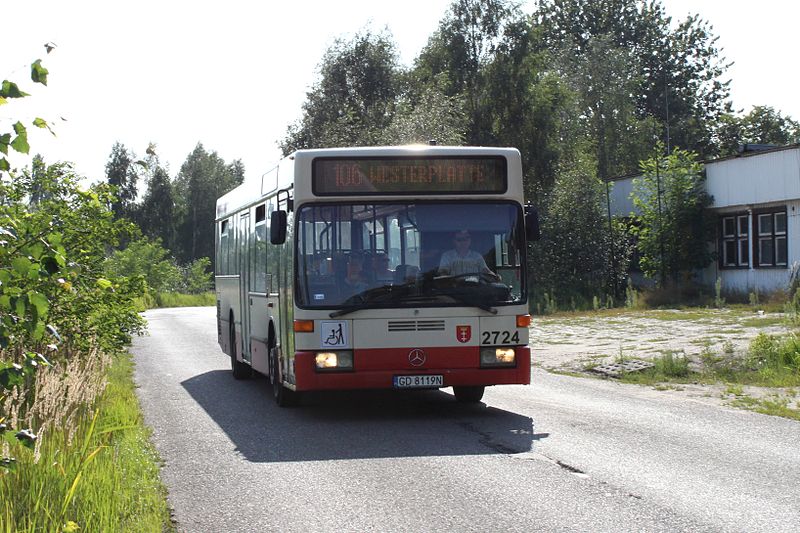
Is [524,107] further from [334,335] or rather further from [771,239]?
[334,335]

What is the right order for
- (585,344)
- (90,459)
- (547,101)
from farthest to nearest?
(547,101)
(585,344)
(90,459)

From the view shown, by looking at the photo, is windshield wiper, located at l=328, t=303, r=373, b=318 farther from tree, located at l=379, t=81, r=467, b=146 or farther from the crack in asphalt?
tree, located at l=379, t=81, r=467, b=146

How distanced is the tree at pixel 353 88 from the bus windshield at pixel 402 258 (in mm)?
53364

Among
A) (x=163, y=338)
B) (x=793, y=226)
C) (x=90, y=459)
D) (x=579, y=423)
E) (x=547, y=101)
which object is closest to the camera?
(x=90, y=459)

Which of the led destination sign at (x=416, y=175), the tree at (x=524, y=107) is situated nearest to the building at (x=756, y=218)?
the tree at (x=524, y=107)

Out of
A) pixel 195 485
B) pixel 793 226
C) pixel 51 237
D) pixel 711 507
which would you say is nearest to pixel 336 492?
pixel 195 485

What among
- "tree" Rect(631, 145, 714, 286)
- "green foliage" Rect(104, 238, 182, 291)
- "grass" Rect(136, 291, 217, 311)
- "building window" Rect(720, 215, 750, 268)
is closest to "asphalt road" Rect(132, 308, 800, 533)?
"building window" Rect(720, 215, 750, 268)

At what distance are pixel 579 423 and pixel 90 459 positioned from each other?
6.11 metres

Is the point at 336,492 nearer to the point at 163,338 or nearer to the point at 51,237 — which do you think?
the point at 51,237

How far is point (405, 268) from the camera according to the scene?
12.5 meters

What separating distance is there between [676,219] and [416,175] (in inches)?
1159

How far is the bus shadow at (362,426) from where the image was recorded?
1057cm

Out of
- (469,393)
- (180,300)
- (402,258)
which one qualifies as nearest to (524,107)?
(180,300)

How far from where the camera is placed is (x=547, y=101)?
59062 millimetres
